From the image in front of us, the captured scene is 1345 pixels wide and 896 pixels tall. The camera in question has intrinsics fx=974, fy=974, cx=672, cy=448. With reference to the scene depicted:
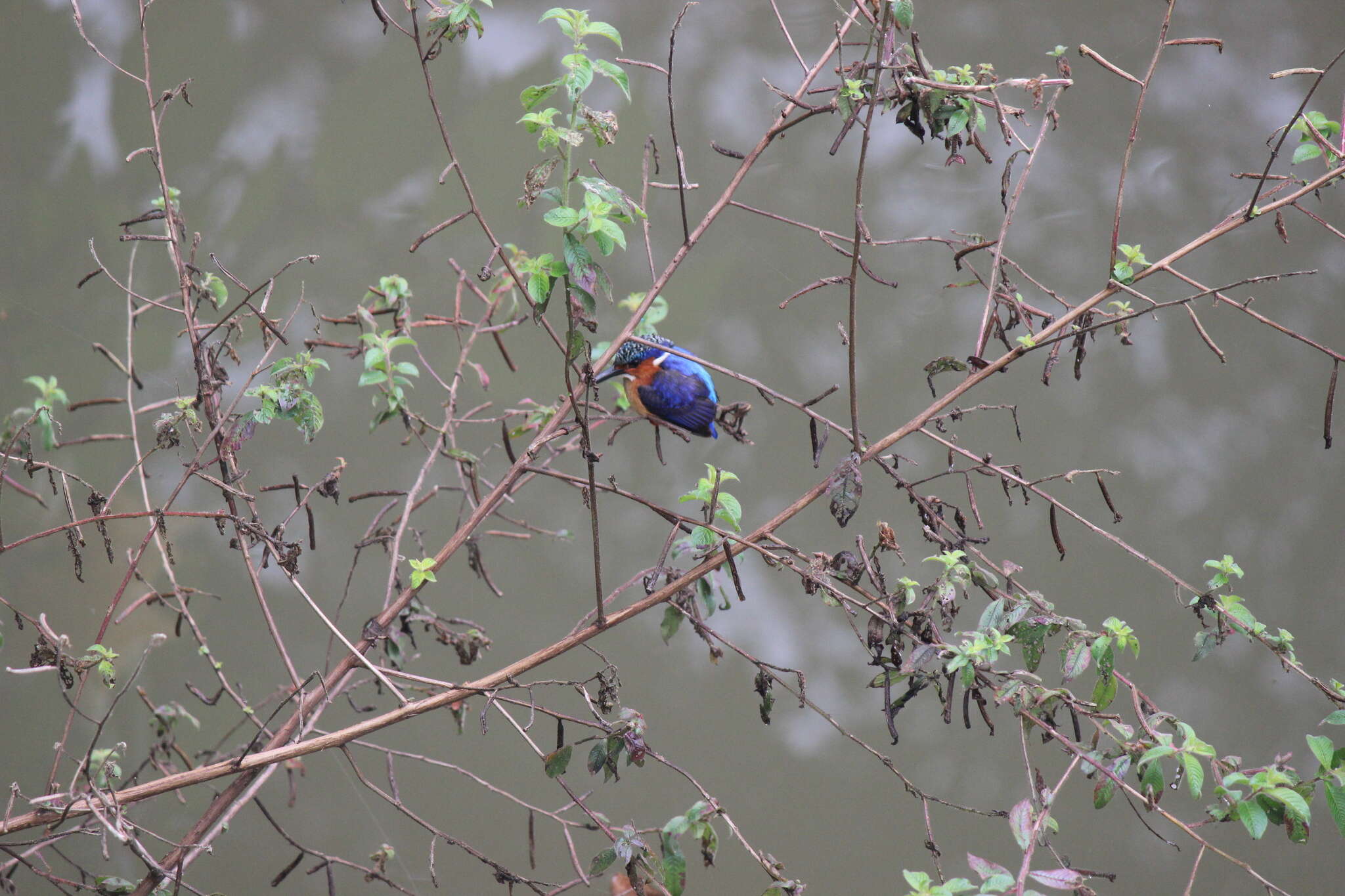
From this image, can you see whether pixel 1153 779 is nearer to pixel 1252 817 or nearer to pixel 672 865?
pixel 1252 817

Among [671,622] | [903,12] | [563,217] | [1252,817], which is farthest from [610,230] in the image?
[1252,817]

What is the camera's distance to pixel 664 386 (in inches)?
48.5

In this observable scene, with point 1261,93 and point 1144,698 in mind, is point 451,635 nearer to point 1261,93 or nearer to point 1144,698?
point 1144,698

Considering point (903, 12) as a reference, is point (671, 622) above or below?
below

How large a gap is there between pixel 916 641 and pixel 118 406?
1458mm

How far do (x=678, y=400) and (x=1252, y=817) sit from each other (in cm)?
73

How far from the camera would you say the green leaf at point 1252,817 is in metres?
0.80

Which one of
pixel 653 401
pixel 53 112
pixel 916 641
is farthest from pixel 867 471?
pixel 53 112

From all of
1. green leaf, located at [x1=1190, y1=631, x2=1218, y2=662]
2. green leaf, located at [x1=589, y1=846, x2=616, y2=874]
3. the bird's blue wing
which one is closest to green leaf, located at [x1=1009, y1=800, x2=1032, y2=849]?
green leaf, located at [x1=1190, y1=631, x2=1218, y2=662]

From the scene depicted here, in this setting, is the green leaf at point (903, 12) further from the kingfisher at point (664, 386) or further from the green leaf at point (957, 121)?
the kingfisher at point (664, 386)

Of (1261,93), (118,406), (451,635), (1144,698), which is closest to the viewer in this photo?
(1144,698)

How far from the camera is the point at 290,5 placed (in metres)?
1.67

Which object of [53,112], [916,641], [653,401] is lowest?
[916,641]

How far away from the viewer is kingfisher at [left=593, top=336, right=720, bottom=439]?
1230mm
